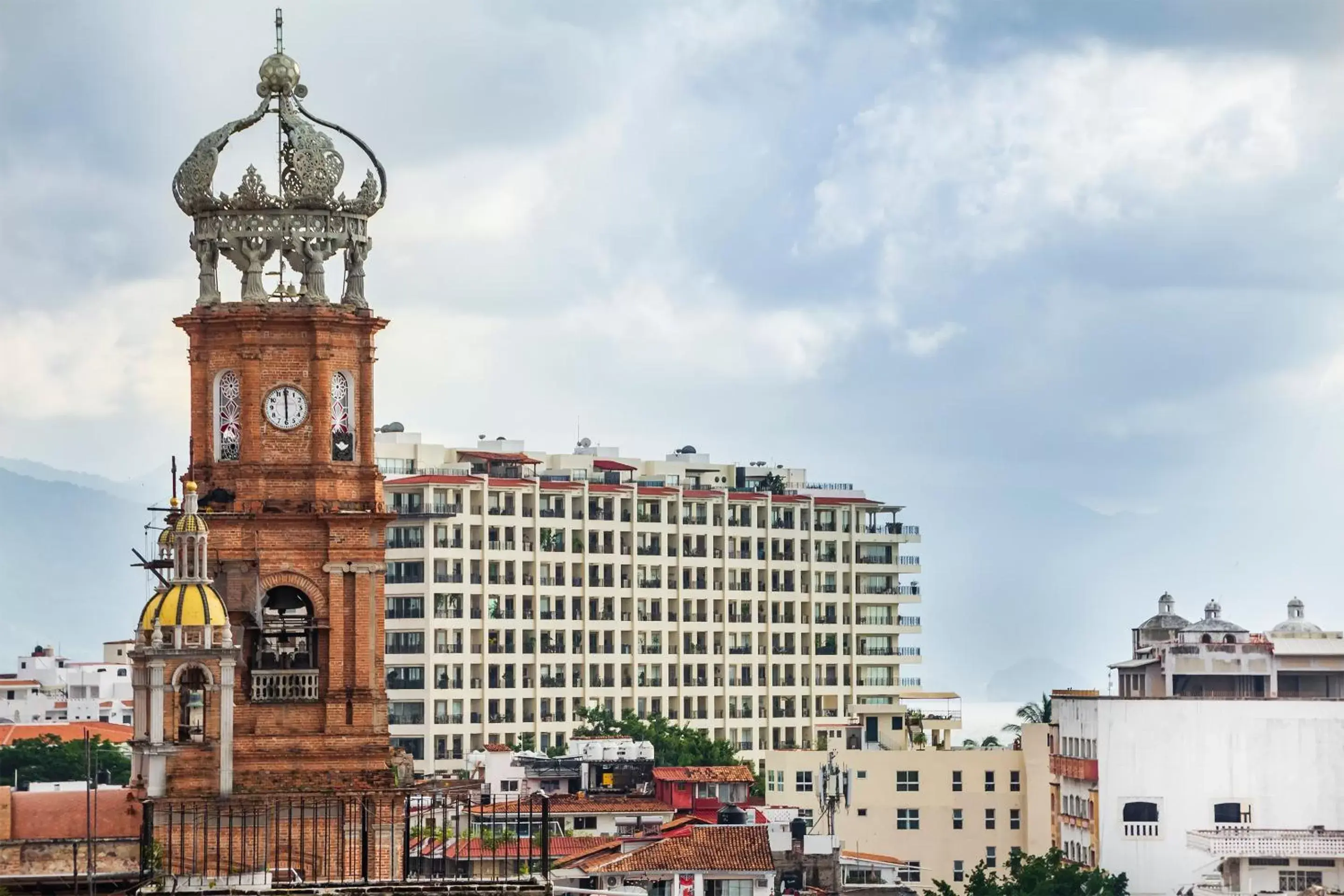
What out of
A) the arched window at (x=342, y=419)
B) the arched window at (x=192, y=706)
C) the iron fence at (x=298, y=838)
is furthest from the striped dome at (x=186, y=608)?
the arched window at (x=342, y=419)

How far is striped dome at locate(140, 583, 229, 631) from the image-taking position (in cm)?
9094

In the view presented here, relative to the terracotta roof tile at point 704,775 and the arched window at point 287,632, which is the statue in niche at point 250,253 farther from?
the terracotta roof tile at point 704,775

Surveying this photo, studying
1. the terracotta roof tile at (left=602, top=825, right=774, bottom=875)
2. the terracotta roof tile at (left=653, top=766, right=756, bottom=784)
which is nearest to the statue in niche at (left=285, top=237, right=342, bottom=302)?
the terracotta roof tile at (left=602, top=825, right=774, bottom=875)

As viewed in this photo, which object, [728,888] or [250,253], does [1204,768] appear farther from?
[250,253]

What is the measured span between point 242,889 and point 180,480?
18763mm

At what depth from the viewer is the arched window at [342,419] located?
94375 mm

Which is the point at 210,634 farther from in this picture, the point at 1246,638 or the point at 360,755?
the point at 1246,638

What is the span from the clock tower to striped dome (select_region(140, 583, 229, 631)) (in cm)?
167

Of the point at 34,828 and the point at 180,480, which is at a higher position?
the point at 180,480

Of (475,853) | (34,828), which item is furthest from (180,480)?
(475,853)

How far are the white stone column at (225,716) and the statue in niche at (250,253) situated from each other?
10.1 meters

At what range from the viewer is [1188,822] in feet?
563

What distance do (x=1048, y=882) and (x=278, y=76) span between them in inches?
2546

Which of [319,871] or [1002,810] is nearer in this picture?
[319,871]
